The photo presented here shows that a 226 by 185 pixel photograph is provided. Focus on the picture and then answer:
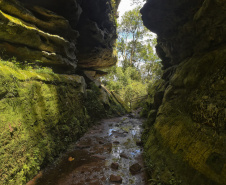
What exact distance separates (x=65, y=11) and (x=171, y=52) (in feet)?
30.3

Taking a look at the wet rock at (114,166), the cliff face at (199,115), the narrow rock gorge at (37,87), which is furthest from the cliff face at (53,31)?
the cliff face at (199,115)

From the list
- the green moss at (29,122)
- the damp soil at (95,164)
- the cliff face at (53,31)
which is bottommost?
the damp soil at (95,164)

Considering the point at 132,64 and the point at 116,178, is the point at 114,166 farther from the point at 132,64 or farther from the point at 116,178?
the point at 132,64

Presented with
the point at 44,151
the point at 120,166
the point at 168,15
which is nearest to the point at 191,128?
Answer: the point at 120,166

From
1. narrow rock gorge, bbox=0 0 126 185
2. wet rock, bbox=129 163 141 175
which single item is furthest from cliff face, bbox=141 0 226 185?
narrow rock gorge, bbox=0 0 126 185

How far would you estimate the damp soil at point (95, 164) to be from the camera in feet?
15.3

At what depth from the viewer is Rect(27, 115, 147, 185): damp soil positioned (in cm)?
466

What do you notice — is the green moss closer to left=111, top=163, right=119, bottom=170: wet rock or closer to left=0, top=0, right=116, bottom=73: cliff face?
left=111, top=163, right=119, bottom=170: wet rock

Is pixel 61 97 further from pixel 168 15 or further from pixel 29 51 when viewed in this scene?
pixel 168 15

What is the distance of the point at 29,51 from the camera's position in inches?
327

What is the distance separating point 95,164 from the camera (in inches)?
228

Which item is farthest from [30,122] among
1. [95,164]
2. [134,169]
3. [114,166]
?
[134,169]

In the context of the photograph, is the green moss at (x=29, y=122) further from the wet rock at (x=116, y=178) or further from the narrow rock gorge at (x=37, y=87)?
the wet rock at (x=116, y=178)

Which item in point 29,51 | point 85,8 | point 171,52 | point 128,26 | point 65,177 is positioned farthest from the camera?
point 128,26
